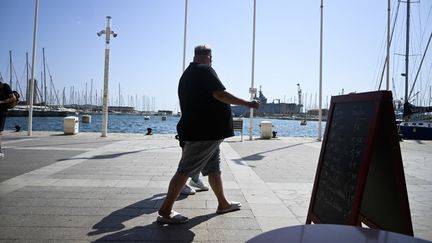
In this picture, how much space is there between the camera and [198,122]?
385 centimetres

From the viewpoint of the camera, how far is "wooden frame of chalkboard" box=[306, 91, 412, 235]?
8.40 feet

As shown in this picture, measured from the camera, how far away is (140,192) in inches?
214

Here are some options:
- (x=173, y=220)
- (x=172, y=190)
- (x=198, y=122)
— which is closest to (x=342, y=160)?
(x=198, y=122)

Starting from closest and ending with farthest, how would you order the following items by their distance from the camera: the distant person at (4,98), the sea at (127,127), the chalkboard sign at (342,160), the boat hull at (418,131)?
the chalkboard sign at (342,160) → the distant person at (4,98) → the boat hull at (418,131) → the sea at (127,127)

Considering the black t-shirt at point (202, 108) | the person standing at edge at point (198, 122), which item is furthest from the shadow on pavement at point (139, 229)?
the black t-shirt at point (202, 108)

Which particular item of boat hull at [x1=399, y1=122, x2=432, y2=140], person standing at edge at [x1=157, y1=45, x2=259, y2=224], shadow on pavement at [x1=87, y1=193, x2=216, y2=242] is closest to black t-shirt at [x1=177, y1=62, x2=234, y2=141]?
person standing at edge at [x1=157, y1=45, x2=259, y2=224]

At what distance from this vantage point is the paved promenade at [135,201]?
3.59 metres

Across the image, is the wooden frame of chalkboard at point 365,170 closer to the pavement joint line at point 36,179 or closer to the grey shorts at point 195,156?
the grey shorts at point 195,156

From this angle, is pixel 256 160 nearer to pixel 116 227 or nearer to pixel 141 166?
pixel 141 166

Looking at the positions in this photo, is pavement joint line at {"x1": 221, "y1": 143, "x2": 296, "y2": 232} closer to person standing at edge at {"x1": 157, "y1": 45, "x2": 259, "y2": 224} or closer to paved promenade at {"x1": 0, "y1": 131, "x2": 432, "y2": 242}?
paved promenade at {"x1": 0, "y1": 131, "x2": 432, "y2": 242}

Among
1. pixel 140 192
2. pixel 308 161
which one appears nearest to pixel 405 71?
pixel 308 161

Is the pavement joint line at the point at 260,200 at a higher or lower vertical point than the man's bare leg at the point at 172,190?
lower

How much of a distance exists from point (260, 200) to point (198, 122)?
1.83m

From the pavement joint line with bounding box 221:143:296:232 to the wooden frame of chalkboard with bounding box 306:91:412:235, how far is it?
0.86 metres
